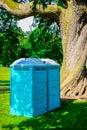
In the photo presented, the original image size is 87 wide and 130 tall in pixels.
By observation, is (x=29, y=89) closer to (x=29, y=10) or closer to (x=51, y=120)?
(x=51, y=120)

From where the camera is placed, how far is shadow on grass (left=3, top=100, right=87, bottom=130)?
8902 millimetres

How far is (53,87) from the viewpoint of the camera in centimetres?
1180

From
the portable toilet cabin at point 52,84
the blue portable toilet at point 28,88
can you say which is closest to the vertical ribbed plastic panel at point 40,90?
the blue portable toilet at point 28,88

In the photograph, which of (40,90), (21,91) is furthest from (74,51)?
(21,91)

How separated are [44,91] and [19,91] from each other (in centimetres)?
88

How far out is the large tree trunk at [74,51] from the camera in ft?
50.9

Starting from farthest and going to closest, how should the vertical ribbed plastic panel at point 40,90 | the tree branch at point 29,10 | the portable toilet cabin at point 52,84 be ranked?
the tree branch at point 29,10
the portable toilet cabin at point 52,84
the vertical ribbed plastic panel at point 40,90

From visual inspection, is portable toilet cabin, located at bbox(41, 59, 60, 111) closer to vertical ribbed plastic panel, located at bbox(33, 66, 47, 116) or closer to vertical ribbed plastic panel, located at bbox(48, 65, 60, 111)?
vertical ribbed plastic panel, located at bbox(48, 65, 60, 111)

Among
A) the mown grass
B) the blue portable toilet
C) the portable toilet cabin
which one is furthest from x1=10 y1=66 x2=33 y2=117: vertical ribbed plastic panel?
the portable toilet cabin

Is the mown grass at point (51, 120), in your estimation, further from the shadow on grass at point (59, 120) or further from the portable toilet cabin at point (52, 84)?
the portable toilet cabin at point (52, 84)

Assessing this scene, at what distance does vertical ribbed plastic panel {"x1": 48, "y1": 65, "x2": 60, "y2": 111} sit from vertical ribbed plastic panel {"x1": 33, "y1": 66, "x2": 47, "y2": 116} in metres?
0.33

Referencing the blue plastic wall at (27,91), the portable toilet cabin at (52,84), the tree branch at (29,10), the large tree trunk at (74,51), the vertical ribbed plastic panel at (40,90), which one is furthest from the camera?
the tree branch at (29,10)

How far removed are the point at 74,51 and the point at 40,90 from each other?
19.1 ft

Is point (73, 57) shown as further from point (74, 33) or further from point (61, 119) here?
point (61, 119)
